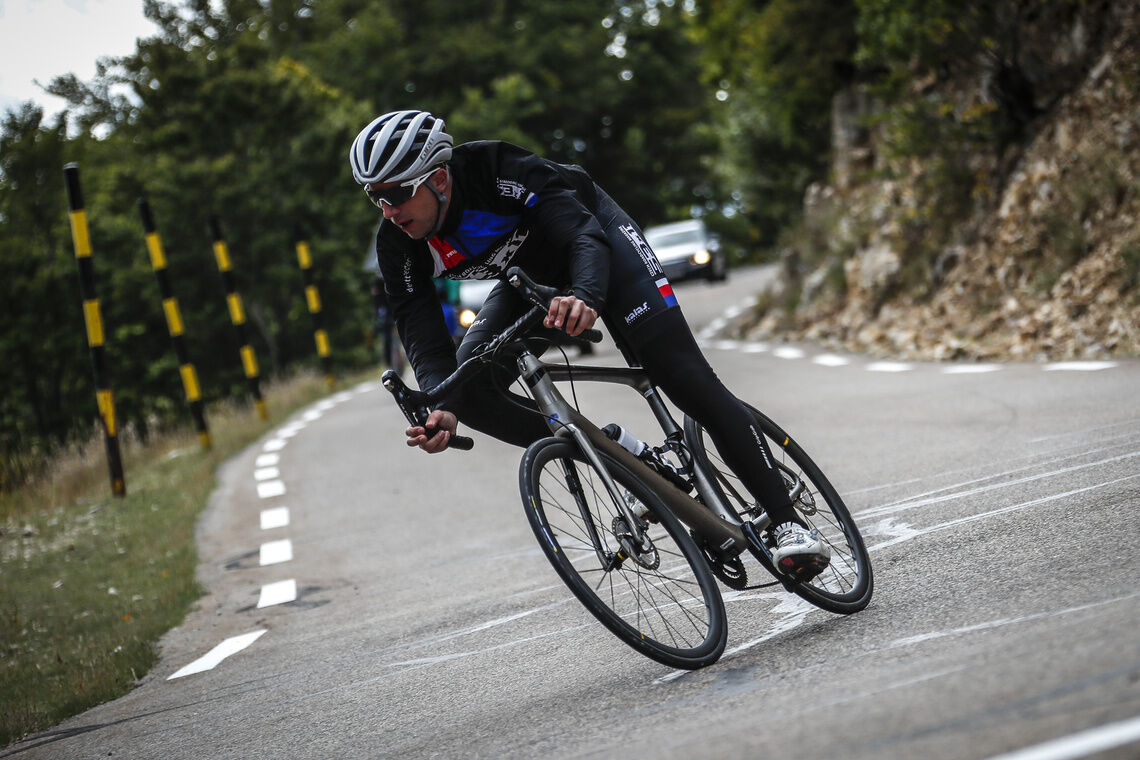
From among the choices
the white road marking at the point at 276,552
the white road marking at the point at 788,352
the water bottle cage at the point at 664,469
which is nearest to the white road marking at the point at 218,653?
the white road marking at the point at 276,552

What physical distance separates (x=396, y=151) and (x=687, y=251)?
2869 cm

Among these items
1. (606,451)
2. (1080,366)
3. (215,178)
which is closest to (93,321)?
(1080,366)

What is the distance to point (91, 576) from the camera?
9367mm

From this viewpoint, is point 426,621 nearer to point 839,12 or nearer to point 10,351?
point 839,12

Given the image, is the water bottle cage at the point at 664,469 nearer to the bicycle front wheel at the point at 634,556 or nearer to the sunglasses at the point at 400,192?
the bicycle front wheel at the point at 634,556

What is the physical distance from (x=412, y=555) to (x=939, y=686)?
18.1 feet

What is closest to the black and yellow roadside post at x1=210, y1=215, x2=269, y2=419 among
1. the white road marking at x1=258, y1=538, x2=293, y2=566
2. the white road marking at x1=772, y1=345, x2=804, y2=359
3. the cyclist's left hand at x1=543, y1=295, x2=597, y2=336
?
the white road marking at x1=772, y1=345, x2=804, y2=359

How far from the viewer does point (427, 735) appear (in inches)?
173

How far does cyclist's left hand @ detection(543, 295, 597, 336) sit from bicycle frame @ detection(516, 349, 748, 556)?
14.7 inches

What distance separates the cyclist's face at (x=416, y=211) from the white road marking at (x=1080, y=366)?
721cm

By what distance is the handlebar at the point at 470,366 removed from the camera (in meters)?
Result: 4.42

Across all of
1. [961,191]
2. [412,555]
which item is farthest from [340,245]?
[412,555]

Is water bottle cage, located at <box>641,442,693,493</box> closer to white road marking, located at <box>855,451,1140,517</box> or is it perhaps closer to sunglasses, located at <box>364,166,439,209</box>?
sunglasses, located at <box>364,166,439,209</box>

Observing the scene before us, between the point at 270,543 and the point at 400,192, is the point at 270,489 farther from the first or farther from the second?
the point at 400,192
